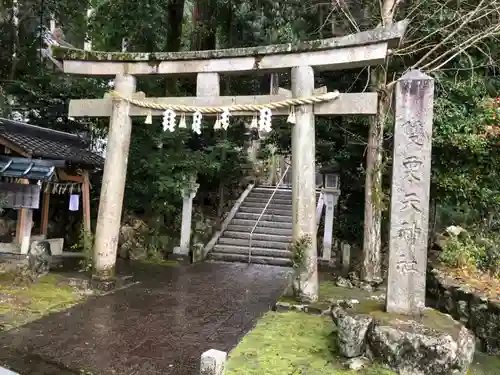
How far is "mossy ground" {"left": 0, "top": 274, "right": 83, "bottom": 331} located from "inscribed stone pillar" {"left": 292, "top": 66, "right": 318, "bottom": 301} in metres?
4.60

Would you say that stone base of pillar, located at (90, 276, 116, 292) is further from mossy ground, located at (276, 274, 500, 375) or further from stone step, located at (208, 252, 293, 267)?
stone step, located at (208, 252, 293, 267)

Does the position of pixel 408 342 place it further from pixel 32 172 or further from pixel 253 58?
pixel 32 172

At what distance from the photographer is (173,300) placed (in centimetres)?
855

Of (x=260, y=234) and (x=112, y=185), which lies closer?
(x=112, y=185)

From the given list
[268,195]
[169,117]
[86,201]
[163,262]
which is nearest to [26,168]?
[86,201]

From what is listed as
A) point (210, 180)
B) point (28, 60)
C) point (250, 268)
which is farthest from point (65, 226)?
point (28, 60)

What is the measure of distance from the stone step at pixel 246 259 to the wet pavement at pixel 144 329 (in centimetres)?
280

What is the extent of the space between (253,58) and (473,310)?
630cm

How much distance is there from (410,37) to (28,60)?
15.8 meters

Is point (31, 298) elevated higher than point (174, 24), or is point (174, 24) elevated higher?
point (174, 24)

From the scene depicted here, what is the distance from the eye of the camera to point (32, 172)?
408 inches

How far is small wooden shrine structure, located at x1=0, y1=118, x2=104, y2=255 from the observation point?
1047 cm

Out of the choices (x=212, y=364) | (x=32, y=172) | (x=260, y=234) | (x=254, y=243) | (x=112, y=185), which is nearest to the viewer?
(x=212, y=364)

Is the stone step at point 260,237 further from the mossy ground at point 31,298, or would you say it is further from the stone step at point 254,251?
the mossy ground at point 31,298
